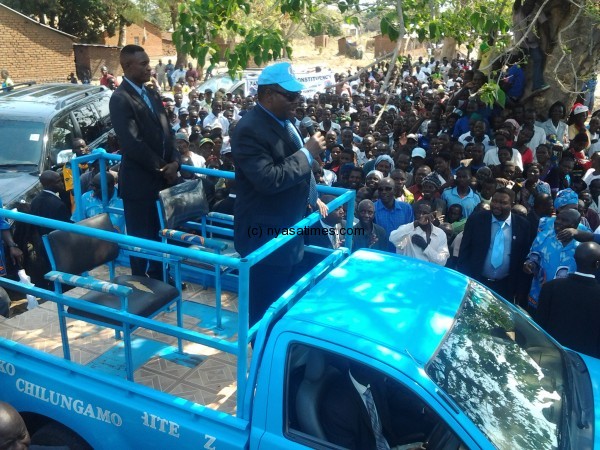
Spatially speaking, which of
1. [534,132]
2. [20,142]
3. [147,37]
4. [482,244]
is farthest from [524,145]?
[147,37]

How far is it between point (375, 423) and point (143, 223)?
8.38 ft

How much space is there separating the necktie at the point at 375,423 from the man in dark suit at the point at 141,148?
232cm

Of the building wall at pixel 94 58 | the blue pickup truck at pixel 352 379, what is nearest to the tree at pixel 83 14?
the building wall at pixel 94 58

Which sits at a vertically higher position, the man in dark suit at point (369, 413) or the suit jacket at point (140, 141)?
the suit jacket at point (140, 141)

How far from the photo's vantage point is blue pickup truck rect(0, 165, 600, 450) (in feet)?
7.74

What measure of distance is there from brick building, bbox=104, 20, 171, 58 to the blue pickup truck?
36.5 m

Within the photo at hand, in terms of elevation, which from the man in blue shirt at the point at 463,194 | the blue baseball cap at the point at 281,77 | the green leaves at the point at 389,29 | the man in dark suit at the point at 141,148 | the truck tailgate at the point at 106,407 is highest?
the green leaves at the point at 389,29

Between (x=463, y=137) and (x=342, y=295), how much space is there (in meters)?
6.54

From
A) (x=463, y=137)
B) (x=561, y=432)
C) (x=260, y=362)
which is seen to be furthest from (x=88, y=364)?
(x=463, y=137)

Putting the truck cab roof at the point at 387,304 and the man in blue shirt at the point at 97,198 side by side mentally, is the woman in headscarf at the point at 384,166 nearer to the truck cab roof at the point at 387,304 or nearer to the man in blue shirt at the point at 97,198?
the man in blue shirt at the point at 97,198

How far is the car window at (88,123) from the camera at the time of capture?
8320mm

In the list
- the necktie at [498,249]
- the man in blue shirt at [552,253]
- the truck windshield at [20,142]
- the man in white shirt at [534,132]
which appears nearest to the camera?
the man in blue shirt at [552,253]

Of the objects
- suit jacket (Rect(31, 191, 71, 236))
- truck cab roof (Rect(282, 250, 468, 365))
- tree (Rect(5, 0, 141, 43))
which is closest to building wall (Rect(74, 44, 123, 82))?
tree (Rect(5, 0, 141, 43))

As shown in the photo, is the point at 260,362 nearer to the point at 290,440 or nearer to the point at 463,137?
the point at 290,440
